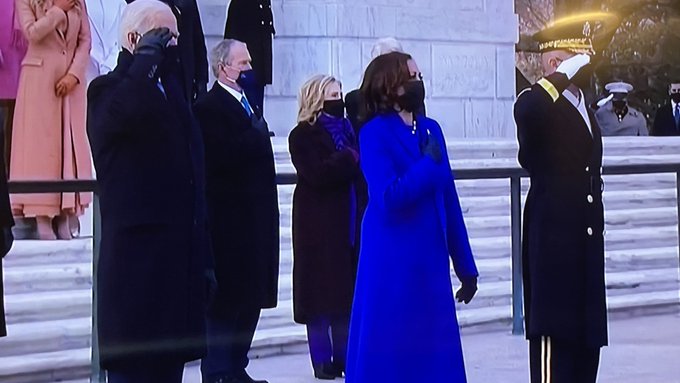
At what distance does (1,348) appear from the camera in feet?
24.8

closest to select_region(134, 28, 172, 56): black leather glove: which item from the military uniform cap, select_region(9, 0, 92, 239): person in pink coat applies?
the military uniform cap

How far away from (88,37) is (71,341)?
2477 mm

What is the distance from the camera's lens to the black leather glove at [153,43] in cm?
496

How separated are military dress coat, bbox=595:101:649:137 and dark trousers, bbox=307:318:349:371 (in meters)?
8.37

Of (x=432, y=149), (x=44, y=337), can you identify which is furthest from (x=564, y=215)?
(x=44, y=337)

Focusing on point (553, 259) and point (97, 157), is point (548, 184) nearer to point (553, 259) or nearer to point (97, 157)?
point (553, 259)

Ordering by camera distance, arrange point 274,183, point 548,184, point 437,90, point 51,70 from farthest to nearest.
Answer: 1. point 437,90
2. point 51,70
3. point 274,183
4. point 548,184

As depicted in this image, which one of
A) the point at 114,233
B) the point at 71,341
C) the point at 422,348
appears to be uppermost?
the point at 114,233

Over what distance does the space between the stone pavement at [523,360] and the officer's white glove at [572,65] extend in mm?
2341

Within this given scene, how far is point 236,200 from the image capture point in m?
6.91

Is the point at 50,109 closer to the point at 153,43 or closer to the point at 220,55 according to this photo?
the point at 220,55

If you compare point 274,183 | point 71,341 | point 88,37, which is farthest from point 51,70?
point 274,183

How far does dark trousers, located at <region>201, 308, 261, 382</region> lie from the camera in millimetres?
6887

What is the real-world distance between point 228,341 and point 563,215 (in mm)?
1957
